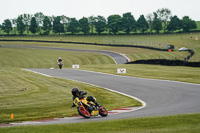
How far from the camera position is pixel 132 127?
982cm

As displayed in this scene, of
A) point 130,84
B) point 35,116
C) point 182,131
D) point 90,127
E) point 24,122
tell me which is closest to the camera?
point 182,131

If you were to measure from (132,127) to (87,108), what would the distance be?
127 inches

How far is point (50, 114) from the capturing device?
13258 mm

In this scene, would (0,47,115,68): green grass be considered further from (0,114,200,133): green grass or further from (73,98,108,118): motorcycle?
(0,114,200,133): green grass

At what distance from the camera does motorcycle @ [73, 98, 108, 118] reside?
12516 millimetres

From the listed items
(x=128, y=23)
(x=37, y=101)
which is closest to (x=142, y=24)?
(x=128, y=23)

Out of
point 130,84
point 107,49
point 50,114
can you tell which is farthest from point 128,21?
point 50,114

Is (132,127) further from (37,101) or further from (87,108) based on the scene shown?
(37,101)

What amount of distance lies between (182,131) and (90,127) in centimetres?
270

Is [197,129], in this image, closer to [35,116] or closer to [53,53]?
[35,116]

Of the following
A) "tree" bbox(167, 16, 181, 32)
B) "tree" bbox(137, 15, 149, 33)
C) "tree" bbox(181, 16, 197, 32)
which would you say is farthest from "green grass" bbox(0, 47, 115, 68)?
"tree" bbox(181, 16, 197, 32)

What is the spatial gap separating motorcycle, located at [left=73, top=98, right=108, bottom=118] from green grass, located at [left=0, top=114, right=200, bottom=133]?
1964 mm

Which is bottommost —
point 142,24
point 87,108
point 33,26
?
point 87,108

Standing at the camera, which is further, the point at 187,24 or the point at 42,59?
the point at 187,24
